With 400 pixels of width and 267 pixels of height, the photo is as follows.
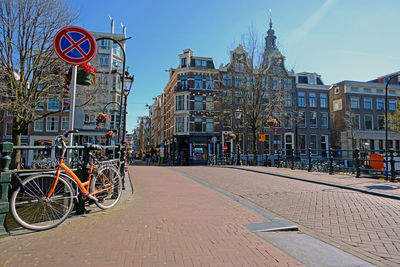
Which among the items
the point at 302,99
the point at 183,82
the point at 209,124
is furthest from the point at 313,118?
the point at 183,82

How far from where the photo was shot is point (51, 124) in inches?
1341

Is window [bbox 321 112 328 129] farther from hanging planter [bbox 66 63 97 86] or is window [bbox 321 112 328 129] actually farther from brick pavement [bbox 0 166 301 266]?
hanging planter [bbox 66 63 97 86]

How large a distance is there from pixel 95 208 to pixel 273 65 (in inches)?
878

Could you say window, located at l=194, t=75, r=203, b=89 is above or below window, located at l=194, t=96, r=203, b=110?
above

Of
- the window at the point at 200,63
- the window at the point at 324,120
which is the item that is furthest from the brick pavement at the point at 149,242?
the window at the point at 324,120

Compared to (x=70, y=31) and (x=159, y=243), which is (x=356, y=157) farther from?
(x=70, y=31)

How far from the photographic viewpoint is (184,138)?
3400cm

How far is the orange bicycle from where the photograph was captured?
327 centimetres

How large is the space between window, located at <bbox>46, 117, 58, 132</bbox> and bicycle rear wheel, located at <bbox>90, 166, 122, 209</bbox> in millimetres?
33582

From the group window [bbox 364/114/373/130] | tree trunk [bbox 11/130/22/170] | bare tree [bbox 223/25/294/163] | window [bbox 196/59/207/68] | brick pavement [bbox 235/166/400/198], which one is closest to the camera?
brick pavement [bbox 235/166/400/198]

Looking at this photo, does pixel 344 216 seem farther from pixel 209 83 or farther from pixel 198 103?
pixel 209 83

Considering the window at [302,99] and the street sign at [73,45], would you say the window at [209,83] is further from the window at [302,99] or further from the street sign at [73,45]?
the street sign at [73,45]

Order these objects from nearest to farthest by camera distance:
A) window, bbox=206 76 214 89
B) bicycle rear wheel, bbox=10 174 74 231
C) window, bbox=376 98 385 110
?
bicycle rear wheel, bbox=10 174 74 231 < window, bbox=206 76 214 89 < window, bbox=376 98 385 110

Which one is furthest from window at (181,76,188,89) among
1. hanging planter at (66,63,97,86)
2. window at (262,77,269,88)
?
hanging planter at (66,63,97,86)
